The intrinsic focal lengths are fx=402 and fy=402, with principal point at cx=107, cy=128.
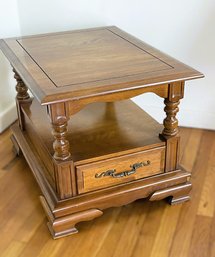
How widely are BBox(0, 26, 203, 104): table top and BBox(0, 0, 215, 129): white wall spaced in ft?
0.74

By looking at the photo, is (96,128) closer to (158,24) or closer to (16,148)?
(16,148)

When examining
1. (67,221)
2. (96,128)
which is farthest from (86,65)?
(67,221)

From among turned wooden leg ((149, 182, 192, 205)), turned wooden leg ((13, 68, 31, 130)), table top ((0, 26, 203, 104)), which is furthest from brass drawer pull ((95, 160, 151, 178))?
turned wooden leg ((13, 68, 31, 130))

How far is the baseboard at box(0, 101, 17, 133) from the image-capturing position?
2.03 meters

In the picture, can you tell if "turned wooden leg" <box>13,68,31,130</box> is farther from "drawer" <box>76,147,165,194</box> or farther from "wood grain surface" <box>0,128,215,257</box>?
"drawer" <box>76,147,165,194</box>

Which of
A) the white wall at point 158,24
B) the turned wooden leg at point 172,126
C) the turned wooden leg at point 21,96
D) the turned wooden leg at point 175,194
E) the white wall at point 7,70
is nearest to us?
the turned wooden leg at point 172,126

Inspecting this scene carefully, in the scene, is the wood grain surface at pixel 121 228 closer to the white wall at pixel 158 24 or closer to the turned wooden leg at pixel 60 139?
the turned wooden leg at pixel 60 139

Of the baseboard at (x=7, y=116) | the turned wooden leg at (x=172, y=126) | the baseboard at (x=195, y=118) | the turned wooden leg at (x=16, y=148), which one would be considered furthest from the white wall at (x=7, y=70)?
the turned wooden leg at (x=172, y=126)

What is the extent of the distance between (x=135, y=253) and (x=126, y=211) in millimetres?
216

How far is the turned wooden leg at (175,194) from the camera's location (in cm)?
147

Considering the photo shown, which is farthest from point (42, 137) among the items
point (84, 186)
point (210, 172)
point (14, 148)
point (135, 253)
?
point (210, 172)

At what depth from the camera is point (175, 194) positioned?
1.50 m

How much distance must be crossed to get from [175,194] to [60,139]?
1.66 feet

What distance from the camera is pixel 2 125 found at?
204cm
